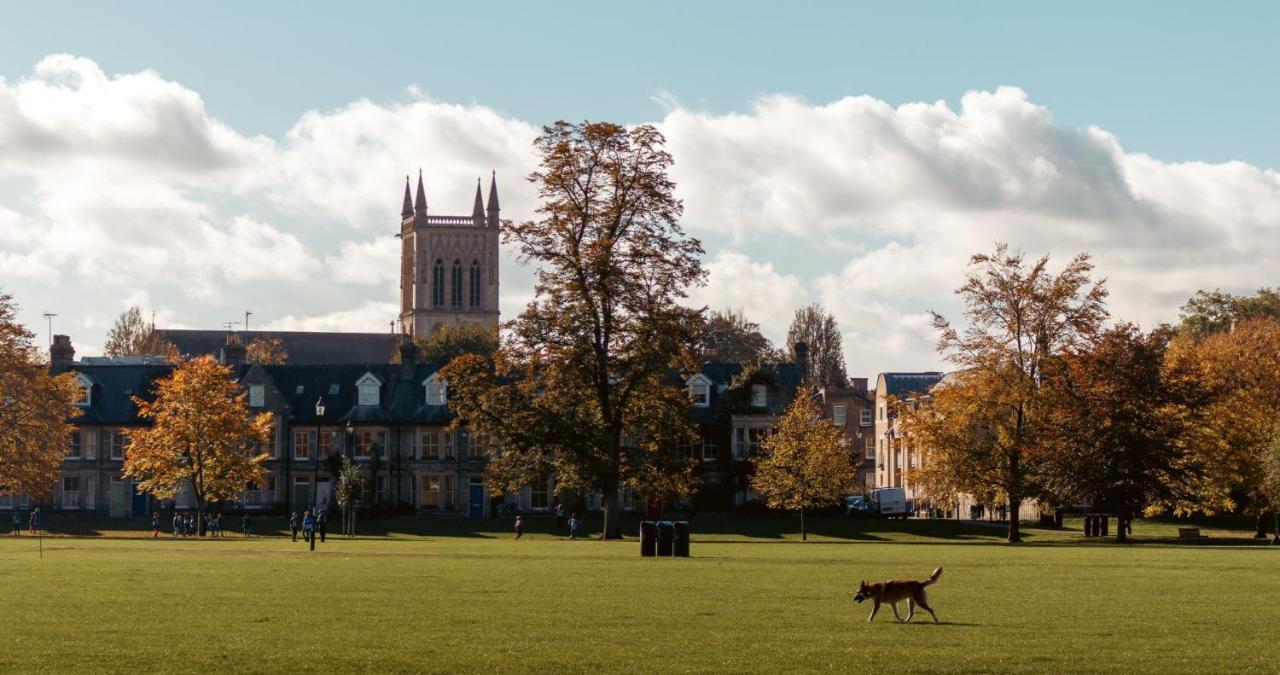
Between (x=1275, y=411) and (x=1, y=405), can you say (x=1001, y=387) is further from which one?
(x=1, y=405)

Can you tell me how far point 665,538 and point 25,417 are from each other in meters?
44.0

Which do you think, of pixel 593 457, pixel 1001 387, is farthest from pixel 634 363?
pixel 1001 387

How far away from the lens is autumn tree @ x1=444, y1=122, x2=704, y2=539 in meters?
72.3

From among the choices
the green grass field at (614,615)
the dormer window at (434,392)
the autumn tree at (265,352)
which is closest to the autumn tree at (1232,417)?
the green grass field at (614,615)

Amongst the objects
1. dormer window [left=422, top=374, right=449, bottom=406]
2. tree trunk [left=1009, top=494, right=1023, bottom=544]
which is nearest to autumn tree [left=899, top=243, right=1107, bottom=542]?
tree trunk [left=1009, top=494, right=1023, bottom=544]

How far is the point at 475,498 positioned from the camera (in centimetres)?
10381

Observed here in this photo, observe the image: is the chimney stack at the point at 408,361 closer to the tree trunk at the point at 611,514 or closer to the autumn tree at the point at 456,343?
the tree trunk at the point at 611,514

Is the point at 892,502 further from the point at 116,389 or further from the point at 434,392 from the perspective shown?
the point at 116,389

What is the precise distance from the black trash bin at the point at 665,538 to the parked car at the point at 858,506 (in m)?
48.8

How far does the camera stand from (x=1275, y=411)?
8300 centimetres

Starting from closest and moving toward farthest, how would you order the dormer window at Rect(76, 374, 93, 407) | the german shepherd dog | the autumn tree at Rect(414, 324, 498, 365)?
the german shepherd dog < the dormer window at Rect(76, 374, 93, 407) < the autumn tree at Rect(414, 324, 498, 365)

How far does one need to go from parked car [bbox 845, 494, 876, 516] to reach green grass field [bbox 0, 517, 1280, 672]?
51.7m

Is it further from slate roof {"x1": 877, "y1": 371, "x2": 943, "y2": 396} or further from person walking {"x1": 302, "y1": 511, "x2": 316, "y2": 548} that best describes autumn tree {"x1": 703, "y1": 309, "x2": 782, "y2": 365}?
person walking {"x1": 302, "y1": 511, "x2": 316, "y2": 548}

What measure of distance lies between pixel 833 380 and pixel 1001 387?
83.9 meters
